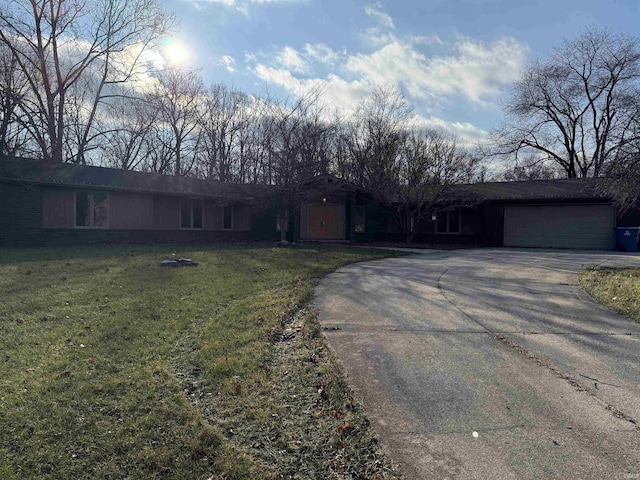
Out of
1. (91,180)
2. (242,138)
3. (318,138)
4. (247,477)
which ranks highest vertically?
(242,138)

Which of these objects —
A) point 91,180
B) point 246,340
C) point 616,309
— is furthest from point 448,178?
point 246,340

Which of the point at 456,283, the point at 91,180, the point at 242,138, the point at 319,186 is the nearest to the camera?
the point at 456,283

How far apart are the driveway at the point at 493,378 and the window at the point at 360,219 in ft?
48.4

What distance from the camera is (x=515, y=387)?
351cm

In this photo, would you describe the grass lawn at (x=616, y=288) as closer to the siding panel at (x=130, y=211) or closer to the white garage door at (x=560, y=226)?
the white garage door at (x=560, y=226)

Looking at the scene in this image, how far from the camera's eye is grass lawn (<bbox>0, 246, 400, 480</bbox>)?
8.02ft

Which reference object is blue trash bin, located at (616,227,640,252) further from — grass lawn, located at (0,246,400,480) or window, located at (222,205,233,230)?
window, located at (222,205,233,230)

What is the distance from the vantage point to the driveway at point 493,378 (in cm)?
250

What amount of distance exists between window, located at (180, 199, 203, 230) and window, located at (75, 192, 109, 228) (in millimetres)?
3325

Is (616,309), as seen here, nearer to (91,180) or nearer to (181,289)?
(181,289)

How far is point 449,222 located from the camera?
71.8 ft

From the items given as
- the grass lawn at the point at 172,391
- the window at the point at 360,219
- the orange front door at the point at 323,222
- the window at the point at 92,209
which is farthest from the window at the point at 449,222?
the grass lawn at the point at 172,391

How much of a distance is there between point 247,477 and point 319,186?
16.7 m

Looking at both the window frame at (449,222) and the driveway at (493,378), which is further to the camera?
the window frame at (449,222)
